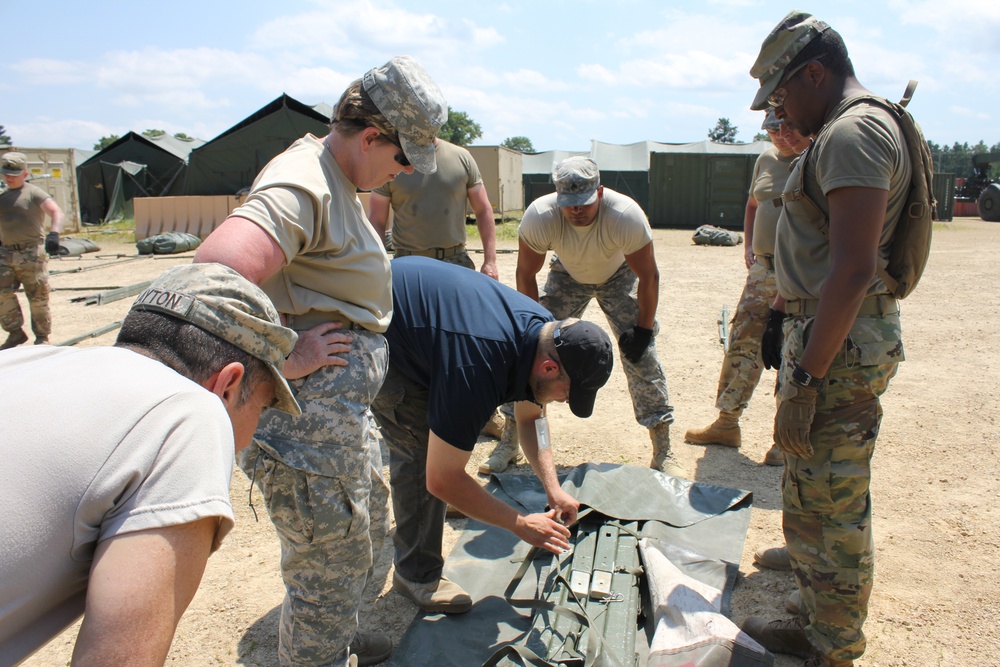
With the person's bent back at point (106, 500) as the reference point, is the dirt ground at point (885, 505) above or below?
below

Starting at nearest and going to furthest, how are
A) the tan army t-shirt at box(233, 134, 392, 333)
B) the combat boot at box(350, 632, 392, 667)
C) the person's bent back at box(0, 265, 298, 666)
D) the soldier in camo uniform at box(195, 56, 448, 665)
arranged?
the person's bent back at box(0, 265, 298, 666) → the tan army t-shirt at box(233, 134, 392, 333) → the soldier in camo uniform at box(195, 56, 448, 665) → the combat boot at box(350, 632, 392, 667)

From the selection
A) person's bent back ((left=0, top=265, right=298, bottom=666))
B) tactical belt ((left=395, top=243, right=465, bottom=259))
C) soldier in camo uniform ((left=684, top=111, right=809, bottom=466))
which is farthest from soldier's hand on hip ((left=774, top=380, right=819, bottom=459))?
tactical belt ((left=395, top=243, right=465, bottom=259))

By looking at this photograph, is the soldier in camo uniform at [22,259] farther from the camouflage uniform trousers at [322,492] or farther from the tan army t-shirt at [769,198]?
the tan army t-shirt at [769,198]

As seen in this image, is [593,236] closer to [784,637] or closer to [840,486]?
[840,486]

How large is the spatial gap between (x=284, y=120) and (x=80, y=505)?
64.0ft

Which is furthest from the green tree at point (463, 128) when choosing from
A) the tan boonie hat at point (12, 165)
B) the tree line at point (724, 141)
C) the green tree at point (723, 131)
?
the tan boonie hat at point (12, 165)

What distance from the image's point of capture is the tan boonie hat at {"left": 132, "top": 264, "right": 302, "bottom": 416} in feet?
3.80

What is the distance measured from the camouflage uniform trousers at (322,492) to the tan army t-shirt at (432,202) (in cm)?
286

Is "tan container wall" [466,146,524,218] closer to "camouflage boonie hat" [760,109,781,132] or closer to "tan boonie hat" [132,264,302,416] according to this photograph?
"camouflage boonie hat" [760,109,781,132]

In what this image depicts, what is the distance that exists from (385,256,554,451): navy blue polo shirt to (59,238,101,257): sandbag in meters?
15.6

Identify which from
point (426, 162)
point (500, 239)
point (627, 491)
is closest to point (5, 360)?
point (426, 162)

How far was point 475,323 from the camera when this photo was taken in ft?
7.97

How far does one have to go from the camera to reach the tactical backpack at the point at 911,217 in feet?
7.30

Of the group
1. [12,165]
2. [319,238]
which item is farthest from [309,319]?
[12,165]
